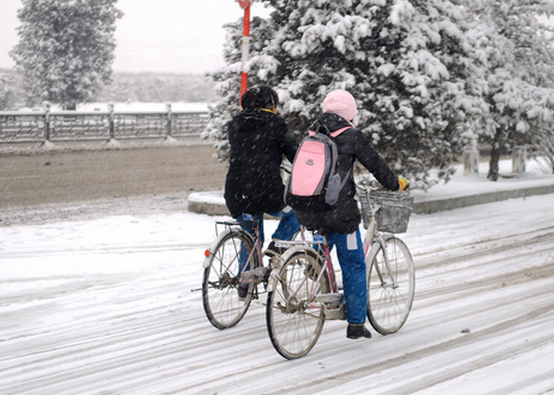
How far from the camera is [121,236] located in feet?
30.2

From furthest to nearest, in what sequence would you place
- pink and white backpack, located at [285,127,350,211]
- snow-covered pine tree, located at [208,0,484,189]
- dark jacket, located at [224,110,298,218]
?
snow-covered pine tree, located at [208,0,484,189], dark jacket, located at [224,110,298,218], pink and white backpack, located at [285,127,350,211]

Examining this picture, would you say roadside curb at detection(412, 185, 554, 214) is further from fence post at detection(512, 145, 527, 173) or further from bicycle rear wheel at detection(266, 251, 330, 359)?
bicycle rear wheel at detection(266, 251, 330, 359)

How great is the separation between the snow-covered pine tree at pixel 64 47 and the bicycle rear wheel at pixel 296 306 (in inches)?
1522

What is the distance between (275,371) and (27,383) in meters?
1.58

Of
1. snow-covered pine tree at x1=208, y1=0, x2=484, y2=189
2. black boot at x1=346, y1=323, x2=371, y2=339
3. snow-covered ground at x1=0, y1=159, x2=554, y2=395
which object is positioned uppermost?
snow-covered pine tree at x1=208, y1=0, x2=484, y2=189

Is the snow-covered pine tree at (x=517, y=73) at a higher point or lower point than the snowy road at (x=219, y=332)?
higher

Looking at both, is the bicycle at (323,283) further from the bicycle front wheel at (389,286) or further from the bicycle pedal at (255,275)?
the bicycle pedal at (255,275)

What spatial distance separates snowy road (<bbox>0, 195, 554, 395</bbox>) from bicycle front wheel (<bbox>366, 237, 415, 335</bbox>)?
0.46ft

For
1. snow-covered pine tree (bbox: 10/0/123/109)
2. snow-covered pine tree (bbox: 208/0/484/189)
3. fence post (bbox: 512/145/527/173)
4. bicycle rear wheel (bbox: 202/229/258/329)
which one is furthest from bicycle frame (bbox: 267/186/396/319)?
snow-covered pine tree (bbox: 10/0/123/109)

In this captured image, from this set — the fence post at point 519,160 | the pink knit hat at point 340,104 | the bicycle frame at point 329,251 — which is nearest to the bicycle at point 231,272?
the bicycle frame at point 329,251

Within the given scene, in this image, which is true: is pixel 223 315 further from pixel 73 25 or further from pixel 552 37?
pixel 73 25

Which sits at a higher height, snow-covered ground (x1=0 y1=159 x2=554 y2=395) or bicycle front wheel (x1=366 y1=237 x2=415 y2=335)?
bicycle front wheel (x1=366 y1=237 x2=415 y2=335)

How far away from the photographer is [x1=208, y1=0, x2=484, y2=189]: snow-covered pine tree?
33.6 ft

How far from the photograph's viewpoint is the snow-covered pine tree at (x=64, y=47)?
4062 cm
